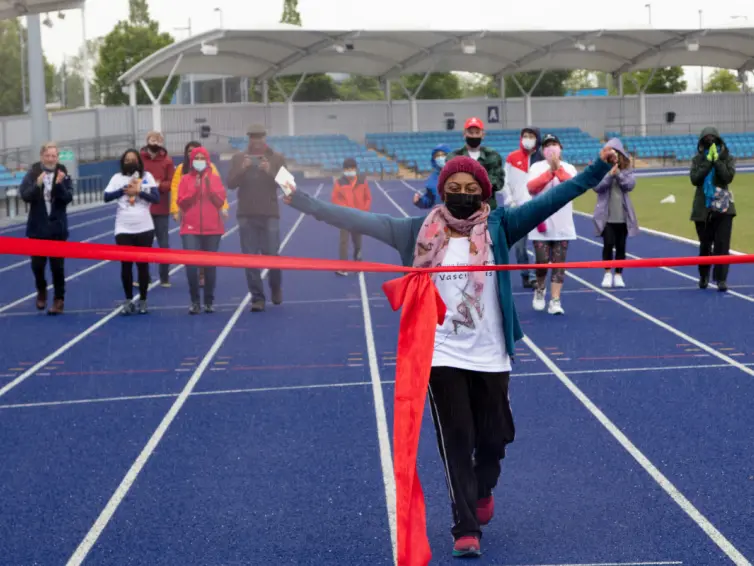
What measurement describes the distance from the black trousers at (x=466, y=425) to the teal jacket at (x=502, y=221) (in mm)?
220

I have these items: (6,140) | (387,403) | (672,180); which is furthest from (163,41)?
(387,403)

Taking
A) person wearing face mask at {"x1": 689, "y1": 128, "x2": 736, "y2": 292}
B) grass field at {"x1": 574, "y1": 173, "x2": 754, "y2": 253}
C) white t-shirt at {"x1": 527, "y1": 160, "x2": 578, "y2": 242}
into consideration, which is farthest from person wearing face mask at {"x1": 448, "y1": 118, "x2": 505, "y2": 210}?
grass field at {"x1": 574, "y1": 173, "x2": 754, "y2": 253}

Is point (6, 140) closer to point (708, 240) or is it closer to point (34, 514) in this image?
point (708, 240)

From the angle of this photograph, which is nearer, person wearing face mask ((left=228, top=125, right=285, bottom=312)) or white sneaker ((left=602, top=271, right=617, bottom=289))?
person wearing face mask ((left=228, top=125, right=285, bottom=312))

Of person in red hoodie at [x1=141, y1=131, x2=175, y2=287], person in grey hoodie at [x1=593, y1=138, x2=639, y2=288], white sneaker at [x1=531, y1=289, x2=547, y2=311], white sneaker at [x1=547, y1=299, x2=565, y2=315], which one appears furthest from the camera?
person in red hoodie at [x1=141, y1=131, x2=175, y2=287]

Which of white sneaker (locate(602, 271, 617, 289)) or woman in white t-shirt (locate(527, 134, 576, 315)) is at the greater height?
woman in white t-shirt (locate(527, 134, 576, 315))

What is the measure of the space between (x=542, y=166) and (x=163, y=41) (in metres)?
78.6

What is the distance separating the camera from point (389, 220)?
5.81 meters

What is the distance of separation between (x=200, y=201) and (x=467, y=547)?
30.0 ft

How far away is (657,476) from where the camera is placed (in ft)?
22.5

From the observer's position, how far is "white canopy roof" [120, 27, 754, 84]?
52812 mm

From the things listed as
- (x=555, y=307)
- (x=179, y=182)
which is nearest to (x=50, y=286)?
(x=179, y=182)

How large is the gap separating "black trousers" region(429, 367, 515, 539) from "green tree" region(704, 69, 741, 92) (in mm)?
116486

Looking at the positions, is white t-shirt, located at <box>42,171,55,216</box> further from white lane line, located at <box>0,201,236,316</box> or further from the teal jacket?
the teal jacket
